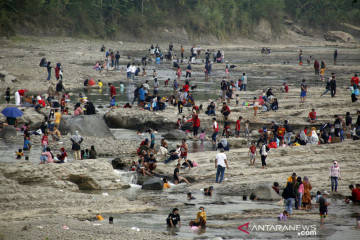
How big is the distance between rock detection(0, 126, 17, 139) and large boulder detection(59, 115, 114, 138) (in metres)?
2.22

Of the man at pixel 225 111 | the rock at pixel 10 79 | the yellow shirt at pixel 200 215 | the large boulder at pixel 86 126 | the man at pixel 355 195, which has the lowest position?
the yellow shirt at pixel 200 215

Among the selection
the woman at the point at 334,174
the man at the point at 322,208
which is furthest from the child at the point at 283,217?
the woman at the point at 334,174

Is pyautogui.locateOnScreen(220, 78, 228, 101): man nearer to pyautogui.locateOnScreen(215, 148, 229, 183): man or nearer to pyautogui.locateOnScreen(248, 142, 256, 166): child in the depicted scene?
pyautogui.locateOnScreen(248, 142, 256, 166): child

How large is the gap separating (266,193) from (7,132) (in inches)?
514

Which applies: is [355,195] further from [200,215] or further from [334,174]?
[200,215]

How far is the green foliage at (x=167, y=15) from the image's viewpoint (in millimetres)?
65375

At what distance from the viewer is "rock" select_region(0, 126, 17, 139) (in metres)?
25.1

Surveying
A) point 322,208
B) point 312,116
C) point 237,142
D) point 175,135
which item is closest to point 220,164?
point 322,208

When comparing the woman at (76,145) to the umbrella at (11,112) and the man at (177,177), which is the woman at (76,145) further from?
the umbrella at (11,112)

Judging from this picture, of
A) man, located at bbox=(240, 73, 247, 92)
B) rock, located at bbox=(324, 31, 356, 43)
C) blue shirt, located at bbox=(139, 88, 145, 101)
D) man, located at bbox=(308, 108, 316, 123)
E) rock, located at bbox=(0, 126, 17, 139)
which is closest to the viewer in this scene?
rock, located at bbox=(0, 126, 17, 139)

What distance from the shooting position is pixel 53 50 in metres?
56.2

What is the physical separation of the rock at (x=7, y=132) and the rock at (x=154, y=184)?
876 centimetres

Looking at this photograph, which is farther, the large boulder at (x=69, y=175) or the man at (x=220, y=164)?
the man at (x=220, y=164)

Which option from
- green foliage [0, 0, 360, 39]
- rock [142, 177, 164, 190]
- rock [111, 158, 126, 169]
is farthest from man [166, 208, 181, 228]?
green foliage [0, 0, 360, 39]
